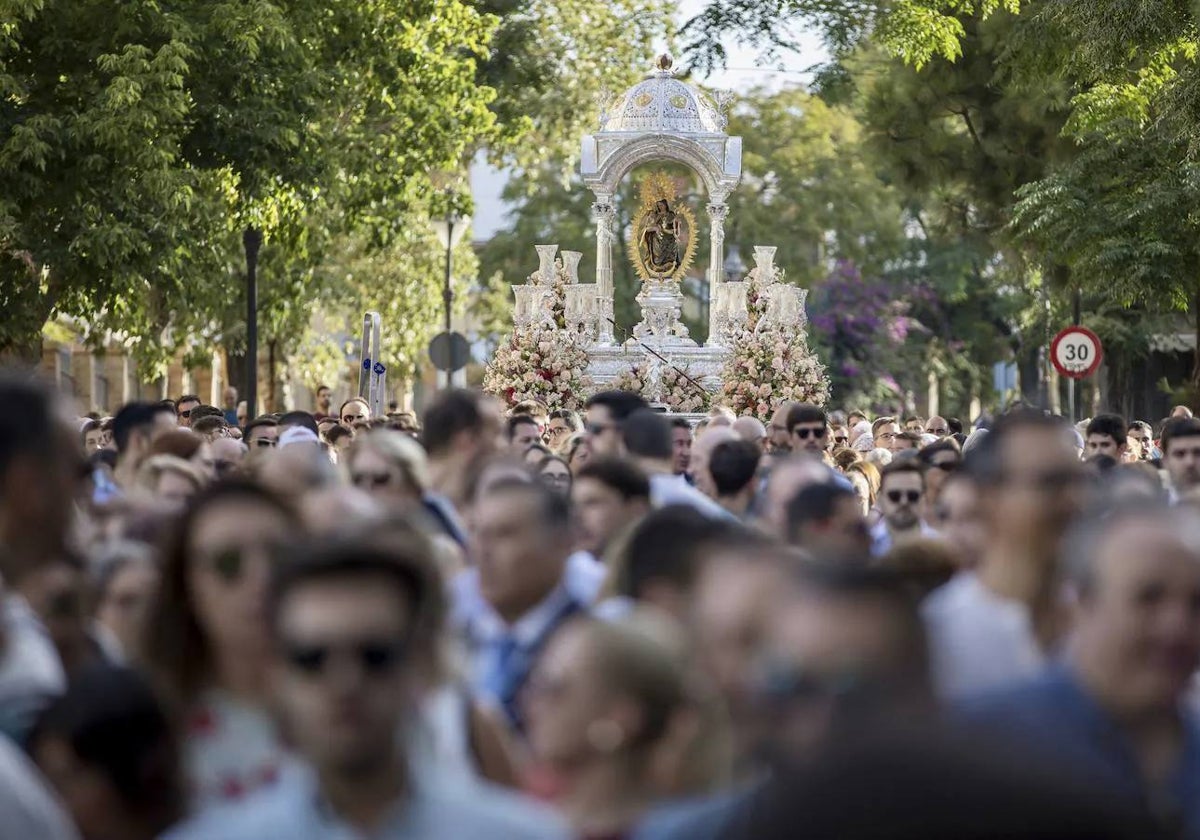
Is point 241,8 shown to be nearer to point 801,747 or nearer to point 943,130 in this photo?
point 943,130

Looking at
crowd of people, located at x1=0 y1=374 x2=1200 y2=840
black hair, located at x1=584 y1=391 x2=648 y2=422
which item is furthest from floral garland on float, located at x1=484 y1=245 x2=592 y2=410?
crowd of people, located at x1=0 y1=374 x2=1200 y2=840

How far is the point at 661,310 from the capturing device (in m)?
35.3

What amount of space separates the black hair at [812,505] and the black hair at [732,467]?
2556mm

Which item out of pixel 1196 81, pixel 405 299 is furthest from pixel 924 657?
pixel 405 299

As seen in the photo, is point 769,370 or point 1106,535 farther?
point 769,370

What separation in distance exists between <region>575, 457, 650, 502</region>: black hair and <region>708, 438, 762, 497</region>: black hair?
192 cm

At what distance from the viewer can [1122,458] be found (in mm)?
16422

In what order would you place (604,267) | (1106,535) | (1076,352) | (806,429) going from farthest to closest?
(604,267)
(1076,352)
(806,429)
(1106,535)

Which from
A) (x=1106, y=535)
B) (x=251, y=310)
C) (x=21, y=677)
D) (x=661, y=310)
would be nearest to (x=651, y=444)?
(x=21, y=677)

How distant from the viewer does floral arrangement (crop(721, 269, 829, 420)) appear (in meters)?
28.3

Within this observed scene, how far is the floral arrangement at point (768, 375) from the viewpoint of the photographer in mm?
28297

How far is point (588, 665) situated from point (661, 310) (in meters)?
30.9

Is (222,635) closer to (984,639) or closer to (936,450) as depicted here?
(984,639)

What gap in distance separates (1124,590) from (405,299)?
43.0 metres
